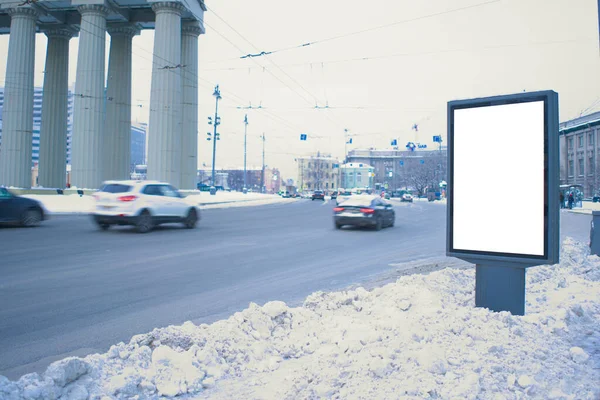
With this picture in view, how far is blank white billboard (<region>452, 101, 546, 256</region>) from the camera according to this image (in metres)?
4.54

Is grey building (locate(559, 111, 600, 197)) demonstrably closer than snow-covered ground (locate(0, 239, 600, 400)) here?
No

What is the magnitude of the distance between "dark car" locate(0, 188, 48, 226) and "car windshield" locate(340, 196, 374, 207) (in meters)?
10.7

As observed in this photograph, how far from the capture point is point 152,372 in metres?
3.62

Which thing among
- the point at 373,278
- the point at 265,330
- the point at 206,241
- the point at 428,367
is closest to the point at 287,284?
the point at 373,278

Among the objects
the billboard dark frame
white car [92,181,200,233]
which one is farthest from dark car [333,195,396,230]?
the billboard dark frame

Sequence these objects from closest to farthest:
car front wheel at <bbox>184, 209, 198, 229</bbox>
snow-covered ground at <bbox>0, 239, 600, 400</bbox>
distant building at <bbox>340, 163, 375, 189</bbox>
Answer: snow-covered ground at <bbox>0, 239, 600, 400</bbox>
car front wheel at <bbox>184, 209, 198, 229</bbox>
distant building at <bbox>340, 163, 375, 189</bbox>

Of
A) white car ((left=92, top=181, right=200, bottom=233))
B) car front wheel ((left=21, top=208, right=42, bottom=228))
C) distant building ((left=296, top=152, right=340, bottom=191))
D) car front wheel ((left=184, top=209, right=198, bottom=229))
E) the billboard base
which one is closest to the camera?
the billboard base

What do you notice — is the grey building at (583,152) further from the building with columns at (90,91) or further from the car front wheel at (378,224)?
the car front wheel at (378,224)

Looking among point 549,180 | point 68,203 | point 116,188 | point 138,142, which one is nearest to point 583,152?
point 68,203

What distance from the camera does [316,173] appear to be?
426 feet

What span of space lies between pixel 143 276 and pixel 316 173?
122101 millimetres

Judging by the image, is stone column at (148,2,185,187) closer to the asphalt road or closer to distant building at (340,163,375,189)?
the asphalt road

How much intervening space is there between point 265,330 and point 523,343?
220 cm

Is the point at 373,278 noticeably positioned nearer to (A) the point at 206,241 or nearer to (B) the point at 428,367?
(B) the point at 428,367
